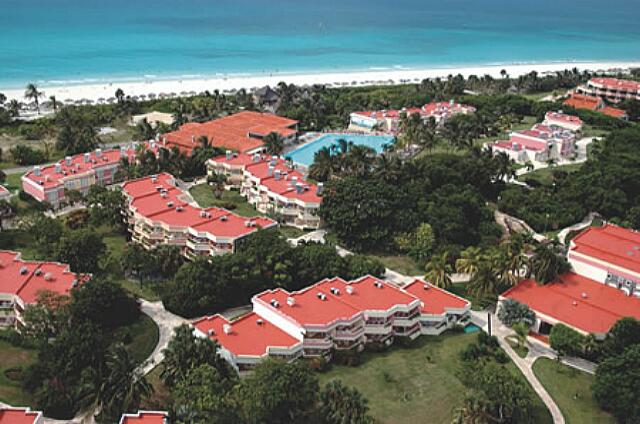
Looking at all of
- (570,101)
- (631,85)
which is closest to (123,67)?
(570,101)

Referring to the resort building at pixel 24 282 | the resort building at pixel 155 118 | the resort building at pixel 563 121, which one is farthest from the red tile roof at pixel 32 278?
the resort building at pixel 563 121

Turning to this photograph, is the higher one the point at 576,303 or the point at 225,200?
the point at 225,200

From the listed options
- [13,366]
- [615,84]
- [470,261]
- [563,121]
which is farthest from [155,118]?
[615,84]

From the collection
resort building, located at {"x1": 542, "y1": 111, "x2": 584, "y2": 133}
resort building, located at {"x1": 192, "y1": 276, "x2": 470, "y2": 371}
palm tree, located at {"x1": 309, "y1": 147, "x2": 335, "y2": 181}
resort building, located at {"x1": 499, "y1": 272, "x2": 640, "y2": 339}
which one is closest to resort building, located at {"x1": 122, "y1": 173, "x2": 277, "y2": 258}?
resort building, located at {"x1": 192, "y1": 276, "x2": 470, "y2": 371}

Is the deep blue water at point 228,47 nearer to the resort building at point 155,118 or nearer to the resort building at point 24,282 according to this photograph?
the resort building at point 155,118

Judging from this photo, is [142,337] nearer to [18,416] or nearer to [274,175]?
[18,416]

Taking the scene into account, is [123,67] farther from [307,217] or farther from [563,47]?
[563,47]
